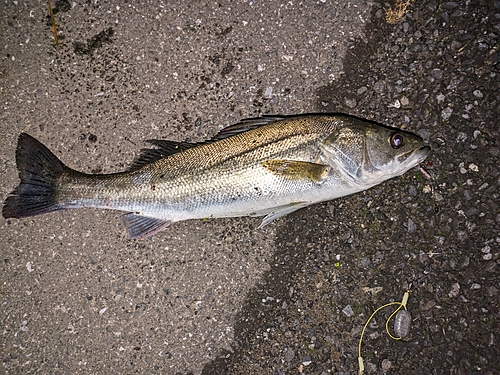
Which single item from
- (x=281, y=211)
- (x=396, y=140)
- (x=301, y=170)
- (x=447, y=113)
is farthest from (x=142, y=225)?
(x=447, y=113)

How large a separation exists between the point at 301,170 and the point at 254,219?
33.0 inches

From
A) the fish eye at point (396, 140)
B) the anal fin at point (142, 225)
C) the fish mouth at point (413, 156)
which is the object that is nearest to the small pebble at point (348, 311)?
the fish mouth at point (413, 156)

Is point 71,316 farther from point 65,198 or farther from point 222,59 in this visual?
point 222,59

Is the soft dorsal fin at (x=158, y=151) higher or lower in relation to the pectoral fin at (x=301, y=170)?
higher

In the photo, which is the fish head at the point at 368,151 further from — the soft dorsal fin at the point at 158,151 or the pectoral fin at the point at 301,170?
the soft dorsal fin at the point at 158,151

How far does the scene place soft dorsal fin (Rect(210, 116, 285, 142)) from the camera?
353cm

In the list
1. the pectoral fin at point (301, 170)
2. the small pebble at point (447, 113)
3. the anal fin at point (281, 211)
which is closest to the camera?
the pectoral fin at point (301, 170)

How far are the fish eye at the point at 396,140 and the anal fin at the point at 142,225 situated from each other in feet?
6.82

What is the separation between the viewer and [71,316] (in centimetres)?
393

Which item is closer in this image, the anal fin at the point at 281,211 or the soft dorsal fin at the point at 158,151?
the anal fin at the point at 281,211

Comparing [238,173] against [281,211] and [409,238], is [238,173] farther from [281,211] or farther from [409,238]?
[409,238]

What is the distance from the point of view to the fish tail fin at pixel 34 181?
3.59 metres

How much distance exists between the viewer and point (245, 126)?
3525mm

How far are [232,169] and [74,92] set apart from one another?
1998 millimetres
